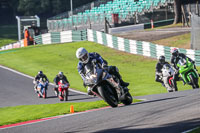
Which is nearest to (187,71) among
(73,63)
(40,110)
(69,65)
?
(40,110)

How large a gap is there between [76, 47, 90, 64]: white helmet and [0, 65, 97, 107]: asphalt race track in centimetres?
890

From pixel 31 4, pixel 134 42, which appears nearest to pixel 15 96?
pixel 134 42

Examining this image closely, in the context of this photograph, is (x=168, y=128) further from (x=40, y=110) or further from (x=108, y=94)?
(x=40, y=110)

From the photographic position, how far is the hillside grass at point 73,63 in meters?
24.3

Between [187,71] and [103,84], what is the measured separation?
7271 mm

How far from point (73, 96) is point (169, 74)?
6.15m

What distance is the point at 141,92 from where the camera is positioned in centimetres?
2056

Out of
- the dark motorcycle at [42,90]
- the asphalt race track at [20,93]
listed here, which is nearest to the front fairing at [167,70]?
the asphalt race track at [20,93]

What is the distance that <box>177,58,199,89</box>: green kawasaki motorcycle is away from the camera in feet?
56.7

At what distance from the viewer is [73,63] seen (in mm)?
32938

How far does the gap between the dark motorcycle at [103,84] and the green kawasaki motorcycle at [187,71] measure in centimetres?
623

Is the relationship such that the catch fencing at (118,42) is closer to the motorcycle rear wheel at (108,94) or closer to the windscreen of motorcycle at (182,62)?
the windscreen of motorcycle at (182,62)

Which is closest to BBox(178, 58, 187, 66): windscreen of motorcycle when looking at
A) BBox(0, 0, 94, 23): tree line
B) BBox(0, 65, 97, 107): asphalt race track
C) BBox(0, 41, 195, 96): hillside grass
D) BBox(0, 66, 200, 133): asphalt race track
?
BBox(0, 41, 195, 96): hillside grass

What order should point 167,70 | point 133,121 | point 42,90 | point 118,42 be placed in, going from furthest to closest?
point 118,42, point 42,90, point 167,70, point 133,121
